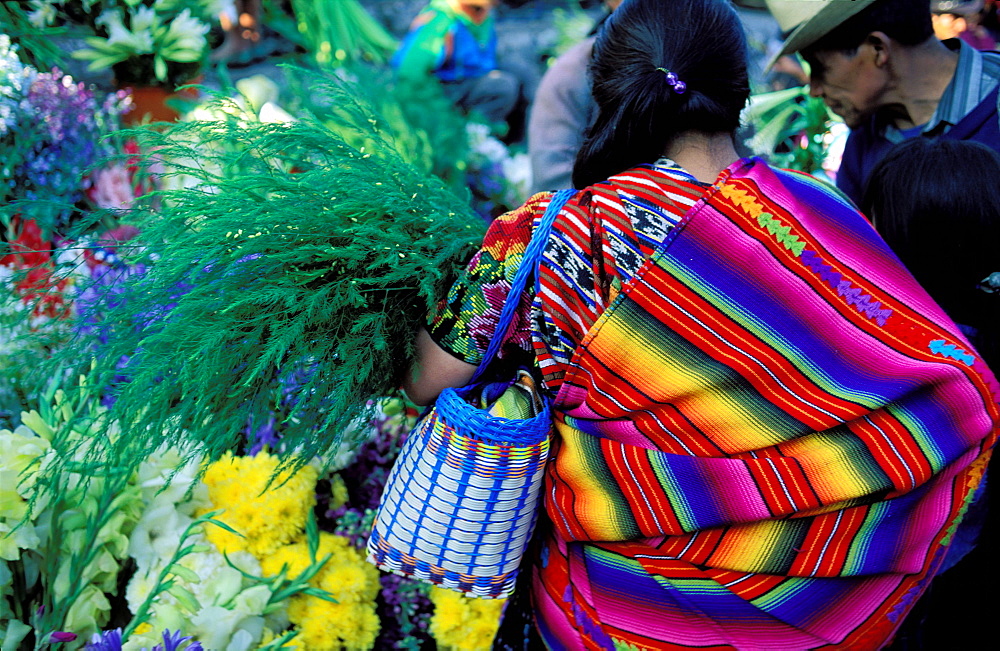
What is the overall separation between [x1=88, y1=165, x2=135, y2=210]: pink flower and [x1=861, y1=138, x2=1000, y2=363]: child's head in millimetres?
1740

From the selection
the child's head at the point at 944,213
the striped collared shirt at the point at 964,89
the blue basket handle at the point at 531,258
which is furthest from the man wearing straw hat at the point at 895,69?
the blue basket handle at the point at 531,258

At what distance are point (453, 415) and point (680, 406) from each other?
329 mm

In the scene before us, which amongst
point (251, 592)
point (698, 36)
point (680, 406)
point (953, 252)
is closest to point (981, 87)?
point (953, 252)

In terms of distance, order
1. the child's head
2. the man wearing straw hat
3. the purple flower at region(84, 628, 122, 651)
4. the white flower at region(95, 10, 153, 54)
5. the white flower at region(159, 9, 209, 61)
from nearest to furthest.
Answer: the purple flower at region(84, 628, 122, 651), the child's head, the man wearing straw hat, the white flower at region(95, 10, 153, 54), the white flower at region(159, 9, 209, 61)

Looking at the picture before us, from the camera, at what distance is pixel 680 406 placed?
107cm

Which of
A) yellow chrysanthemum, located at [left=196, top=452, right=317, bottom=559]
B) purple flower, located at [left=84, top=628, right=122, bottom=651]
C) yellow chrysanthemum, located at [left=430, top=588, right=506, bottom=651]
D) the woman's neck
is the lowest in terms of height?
yellow chrysanthemum, located at [left=430, top=588, right=506, bottom=651]

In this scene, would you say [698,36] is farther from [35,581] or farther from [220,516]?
[35,581]

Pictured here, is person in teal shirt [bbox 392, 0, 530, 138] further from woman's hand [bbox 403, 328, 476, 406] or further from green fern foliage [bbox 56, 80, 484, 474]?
woman's hand [bbox 403, 328, 476, 406]

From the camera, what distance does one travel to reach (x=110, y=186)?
192 cm

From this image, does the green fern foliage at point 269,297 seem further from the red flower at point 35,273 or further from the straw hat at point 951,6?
the straw hat at point 951,6

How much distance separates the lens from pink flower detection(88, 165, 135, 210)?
191 cm

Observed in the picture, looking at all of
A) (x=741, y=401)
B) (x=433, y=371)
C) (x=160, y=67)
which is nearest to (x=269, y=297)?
(x=433, y=371)

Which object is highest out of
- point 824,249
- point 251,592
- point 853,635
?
point 824,249

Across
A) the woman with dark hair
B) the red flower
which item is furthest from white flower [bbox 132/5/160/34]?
the woman with dark hair
